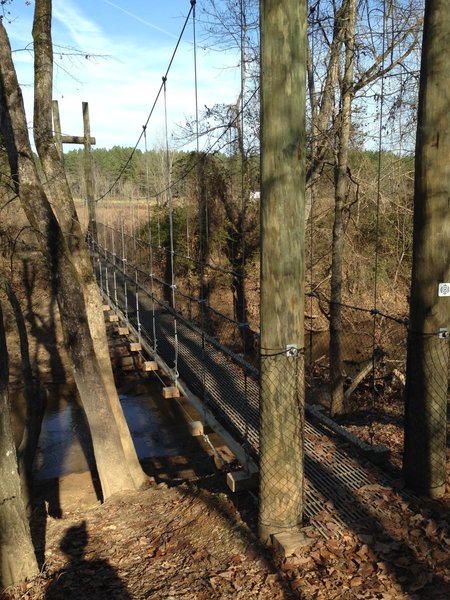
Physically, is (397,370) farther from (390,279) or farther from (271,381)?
(271,381)

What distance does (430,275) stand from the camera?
2.22m

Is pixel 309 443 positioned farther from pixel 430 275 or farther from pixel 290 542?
pixel 430 275

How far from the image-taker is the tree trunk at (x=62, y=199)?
3.84m

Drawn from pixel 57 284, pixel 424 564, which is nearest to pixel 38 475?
pixel 57 284

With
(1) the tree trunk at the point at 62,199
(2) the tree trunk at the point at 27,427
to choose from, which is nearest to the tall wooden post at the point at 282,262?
(1) the tree trunk at the point at 62,199

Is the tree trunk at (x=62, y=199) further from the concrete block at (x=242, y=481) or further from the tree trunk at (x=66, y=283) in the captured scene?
the concrete block at (x=242, y=481)

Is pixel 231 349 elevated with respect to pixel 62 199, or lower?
lower

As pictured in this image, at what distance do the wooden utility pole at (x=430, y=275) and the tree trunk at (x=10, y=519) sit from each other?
1.72 meters

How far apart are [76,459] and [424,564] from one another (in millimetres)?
4695

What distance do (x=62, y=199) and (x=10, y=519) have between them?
2.37 metres

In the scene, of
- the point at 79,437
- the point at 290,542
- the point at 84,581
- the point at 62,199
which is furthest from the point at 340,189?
the point at 79,437

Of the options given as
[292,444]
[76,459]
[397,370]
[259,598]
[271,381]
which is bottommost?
[76,459]

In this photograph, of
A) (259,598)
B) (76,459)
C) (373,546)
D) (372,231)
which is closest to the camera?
(259,598)

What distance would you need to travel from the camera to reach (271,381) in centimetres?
203
